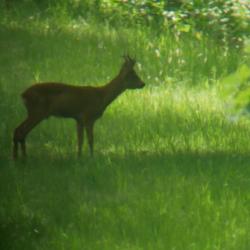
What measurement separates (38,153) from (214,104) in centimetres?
261

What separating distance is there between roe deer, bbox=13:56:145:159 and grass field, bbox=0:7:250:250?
0.33 m

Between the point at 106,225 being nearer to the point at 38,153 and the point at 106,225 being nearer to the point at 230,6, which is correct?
the point at 38,153

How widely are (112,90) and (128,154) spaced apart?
2.17 ft

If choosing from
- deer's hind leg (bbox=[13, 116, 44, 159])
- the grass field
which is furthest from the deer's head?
deer's hind leg (bbox=[13, 116, 44, 159])

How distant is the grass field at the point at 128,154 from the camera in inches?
323

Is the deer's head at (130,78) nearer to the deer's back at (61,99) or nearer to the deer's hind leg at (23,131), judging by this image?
the deer's back at (61,99)

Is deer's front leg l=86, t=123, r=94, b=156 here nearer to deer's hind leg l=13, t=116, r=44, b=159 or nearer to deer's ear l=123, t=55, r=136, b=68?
deer's hind leg l=13, t=116, r=44, b=159

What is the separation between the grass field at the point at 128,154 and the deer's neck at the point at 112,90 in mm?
548

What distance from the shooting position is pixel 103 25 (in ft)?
49.7

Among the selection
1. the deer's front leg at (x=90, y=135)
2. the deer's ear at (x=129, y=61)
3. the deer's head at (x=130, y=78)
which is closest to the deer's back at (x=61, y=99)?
the deer's front leg at (x=90, y=135)

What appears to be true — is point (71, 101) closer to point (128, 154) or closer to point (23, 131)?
point (23, 131)

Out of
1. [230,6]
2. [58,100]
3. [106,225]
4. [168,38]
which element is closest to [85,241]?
[106,225]

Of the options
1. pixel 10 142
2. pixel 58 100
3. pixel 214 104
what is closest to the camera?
pixel 58 100

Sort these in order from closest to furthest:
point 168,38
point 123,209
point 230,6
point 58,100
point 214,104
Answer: point 123,209 < point 58,100 < point 214,104 < point 168,38 < point 230,6
